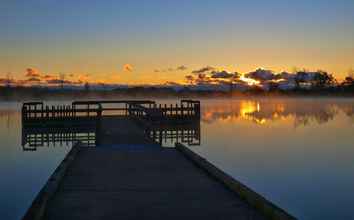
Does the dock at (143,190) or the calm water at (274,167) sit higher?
the dock at (143,190)

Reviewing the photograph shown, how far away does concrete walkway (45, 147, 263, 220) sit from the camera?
6.96 meters

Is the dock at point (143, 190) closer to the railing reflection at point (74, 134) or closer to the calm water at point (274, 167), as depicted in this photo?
the calm water at point (274, 167)

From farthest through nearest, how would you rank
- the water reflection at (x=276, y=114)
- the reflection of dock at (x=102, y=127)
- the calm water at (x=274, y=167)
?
the water reflection at (x=276, y=114)
the reflection of dock at (x=102, y=127)
the calm water at (x=274, y=167)

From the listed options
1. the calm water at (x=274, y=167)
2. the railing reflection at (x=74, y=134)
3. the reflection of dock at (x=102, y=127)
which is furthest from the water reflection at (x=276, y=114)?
the calm water at (x=274, y=167)

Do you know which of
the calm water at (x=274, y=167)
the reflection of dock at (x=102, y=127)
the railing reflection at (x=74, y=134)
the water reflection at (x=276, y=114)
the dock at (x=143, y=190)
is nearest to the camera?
the dock at (x=143, y=190)

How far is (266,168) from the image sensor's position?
657 inches

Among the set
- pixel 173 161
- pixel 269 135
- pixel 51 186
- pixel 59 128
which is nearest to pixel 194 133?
pixel 269 135

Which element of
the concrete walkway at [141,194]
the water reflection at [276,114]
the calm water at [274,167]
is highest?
the concrete walkway at [141,194]

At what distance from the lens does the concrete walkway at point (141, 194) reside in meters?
6.96

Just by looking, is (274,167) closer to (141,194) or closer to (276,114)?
(141,194)

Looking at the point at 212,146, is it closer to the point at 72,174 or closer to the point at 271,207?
the point at 72,174

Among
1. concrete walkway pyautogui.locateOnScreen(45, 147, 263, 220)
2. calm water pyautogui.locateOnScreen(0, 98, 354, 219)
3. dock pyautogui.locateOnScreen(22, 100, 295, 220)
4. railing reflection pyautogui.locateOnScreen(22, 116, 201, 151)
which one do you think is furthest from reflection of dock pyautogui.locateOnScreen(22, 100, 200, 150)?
concrete walkway pyautogui.locateOnScreen(45, 147, 263, 220)

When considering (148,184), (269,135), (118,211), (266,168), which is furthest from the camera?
(269,135)

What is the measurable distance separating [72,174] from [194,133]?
19480mm
